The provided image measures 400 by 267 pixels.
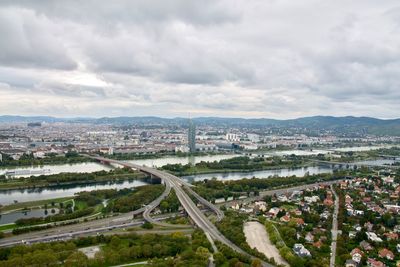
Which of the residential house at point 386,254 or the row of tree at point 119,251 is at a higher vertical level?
the row of tree at point 119,251

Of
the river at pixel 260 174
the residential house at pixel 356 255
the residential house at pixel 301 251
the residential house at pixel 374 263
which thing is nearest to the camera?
the residential house at pixel 374 263

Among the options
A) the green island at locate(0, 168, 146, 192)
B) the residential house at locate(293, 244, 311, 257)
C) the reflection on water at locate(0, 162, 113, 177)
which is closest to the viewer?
the residential house at locate(293, 244, 311, 257)

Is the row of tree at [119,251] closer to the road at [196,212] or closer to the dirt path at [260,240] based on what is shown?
the road at [196,212]

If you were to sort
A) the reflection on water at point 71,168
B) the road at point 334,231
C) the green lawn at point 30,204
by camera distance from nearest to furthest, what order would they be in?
the road at point 334,231 → the green lawn at point 30,204 → the reflection on water at point 71,168

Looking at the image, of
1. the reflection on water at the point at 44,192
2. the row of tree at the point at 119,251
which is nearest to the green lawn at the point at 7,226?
the row of tree at the point at 119,251

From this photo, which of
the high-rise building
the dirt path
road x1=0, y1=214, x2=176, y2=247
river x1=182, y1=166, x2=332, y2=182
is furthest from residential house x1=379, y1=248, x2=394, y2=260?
the high-rise building

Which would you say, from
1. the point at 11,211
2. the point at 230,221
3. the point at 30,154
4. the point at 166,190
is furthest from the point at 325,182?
the point at 30,154

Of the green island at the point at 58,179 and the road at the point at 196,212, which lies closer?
the road at the point at 196,212

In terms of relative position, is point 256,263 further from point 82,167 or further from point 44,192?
point 82,167

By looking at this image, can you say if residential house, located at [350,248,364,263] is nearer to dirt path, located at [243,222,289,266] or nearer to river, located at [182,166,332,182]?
dirt path, located at [243,222,289,266]
